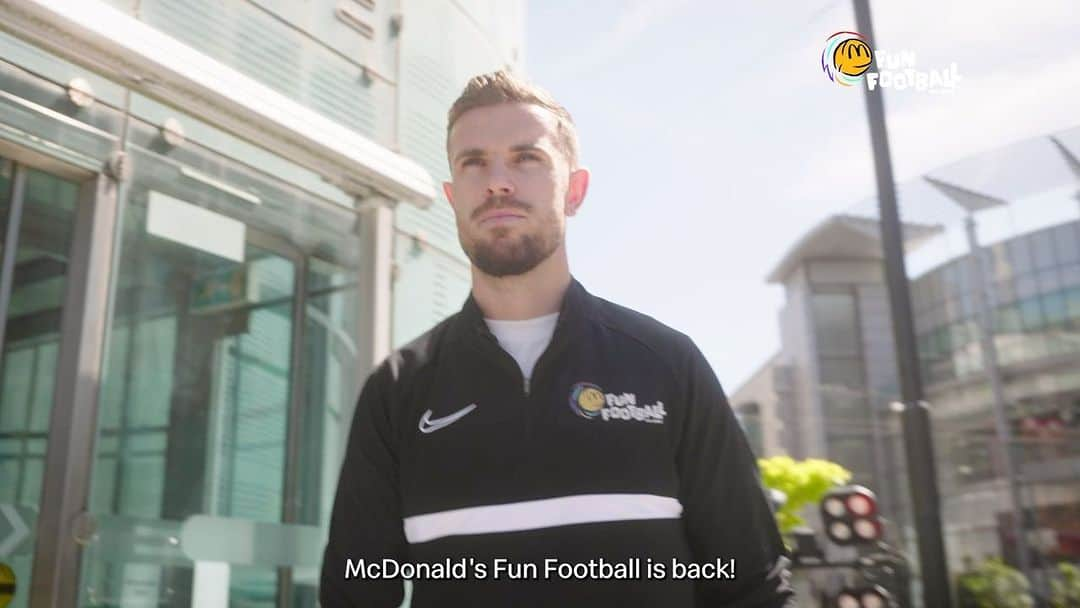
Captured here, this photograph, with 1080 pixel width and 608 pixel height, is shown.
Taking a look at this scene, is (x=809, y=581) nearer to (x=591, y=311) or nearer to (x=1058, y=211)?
(x=1058, y=211)

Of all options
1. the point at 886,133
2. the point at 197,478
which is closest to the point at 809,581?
the point at 886,133

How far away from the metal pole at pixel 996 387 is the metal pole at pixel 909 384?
14749mm

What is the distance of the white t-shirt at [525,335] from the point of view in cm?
178

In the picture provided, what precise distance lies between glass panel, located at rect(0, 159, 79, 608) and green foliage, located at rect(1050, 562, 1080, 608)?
16955 millimetres

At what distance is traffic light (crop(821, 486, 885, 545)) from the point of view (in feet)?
19.8

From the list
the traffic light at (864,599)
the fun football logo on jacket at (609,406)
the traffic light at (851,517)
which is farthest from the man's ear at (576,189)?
the traffic light at (851,517)

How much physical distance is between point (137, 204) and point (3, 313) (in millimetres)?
603

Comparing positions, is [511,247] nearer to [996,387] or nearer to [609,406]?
[609,406]

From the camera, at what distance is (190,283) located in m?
3.48

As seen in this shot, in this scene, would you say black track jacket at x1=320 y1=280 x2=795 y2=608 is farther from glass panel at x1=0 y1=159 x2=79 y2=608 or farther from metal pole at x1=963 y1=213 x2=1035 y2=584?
metal pole at x1=963 y1=213 x2=1035 y2=584

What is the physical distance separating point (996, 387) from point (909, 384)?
1690 cm

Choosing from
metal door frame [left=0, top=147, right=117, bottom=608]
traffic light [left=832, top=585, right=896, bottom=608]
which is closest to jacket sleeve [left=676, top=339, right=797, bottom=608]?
metal door frame [left=0, top=147, right=117, bottom=608]

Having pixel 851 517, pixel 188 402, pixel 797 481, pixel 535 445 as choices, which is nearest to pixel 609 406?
pixel 535 445

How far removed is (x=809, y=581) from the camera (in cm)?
1488
